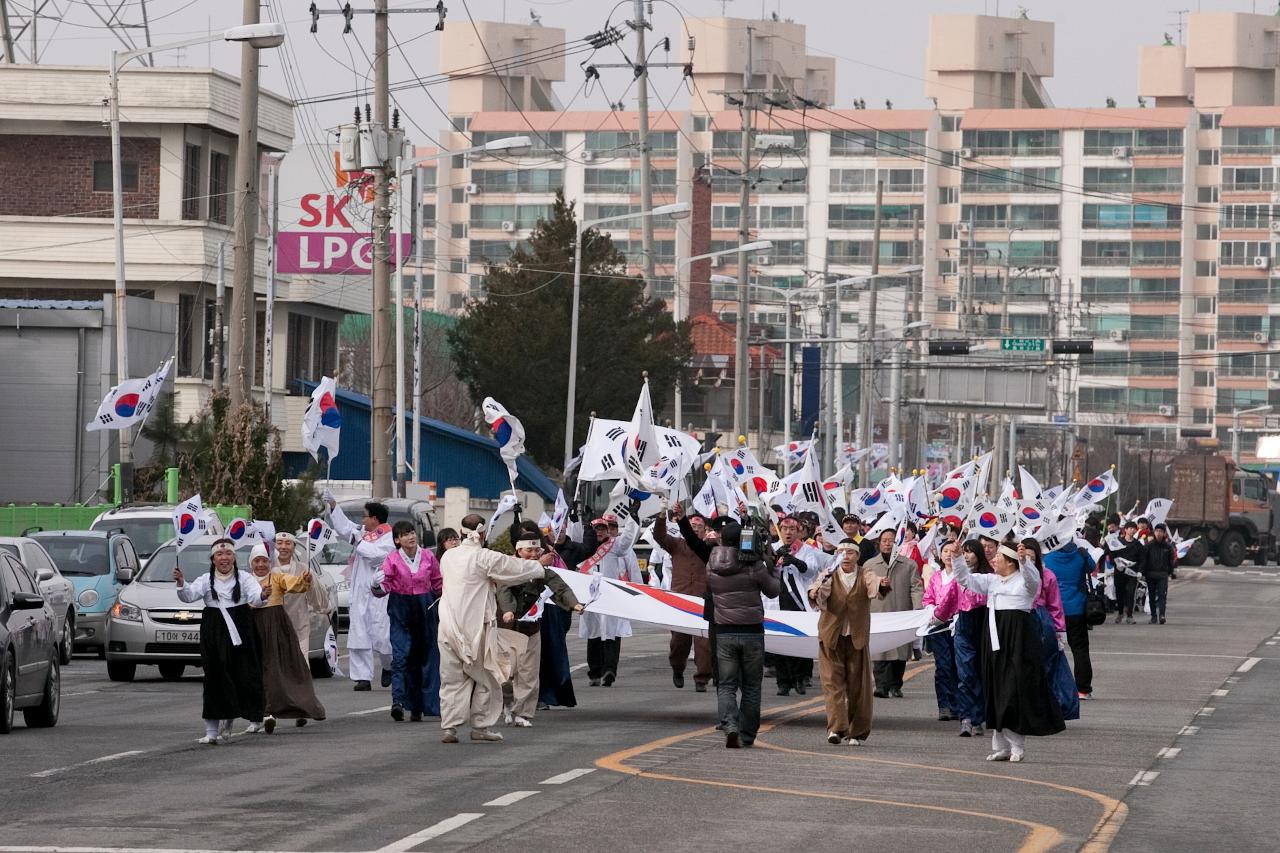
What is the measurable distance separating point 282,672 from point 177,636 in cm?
663

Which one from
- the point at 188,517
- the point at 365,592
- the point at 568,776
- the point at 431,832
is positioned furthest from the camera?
the point at 188,517

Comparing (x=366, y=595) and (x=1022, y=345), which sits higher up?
(x=1022, y=345)

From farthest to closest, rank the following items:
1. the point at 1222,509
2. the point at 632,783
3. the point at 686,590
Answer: the point at 1222,509
the point at 686,590
the point at 632,783

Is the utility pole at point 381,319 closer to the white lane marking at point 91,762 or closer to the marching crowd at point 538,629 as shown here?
the marching crowd at point 538,629

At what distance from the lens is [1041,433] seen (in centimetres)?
12125

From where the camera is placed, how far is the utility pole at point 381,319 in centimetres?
3434

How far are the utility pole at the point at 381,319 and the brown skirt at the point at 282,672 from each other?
604 inches

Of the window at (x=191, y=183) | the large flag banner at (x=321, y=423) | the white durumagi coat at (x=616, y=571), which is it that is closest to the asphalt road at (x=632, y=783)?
the white durumagi coat at (x=616, y=571)

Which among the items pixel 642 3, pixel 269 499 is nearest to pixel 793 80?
pixel 642 3

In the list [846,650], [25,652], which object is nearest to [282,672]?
[25,652]

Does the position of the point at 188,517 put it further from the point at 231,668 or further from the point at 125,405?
the point at 231,668

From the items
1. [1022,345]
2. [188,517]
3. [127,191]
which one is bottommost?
[188,517]

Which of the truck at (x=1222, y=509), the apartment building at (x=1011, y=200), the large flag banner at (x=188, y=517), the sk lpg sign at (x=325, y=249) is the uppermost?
the apartment building at (x=1011, y=200)

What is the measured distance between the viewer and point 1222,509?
261 ft
